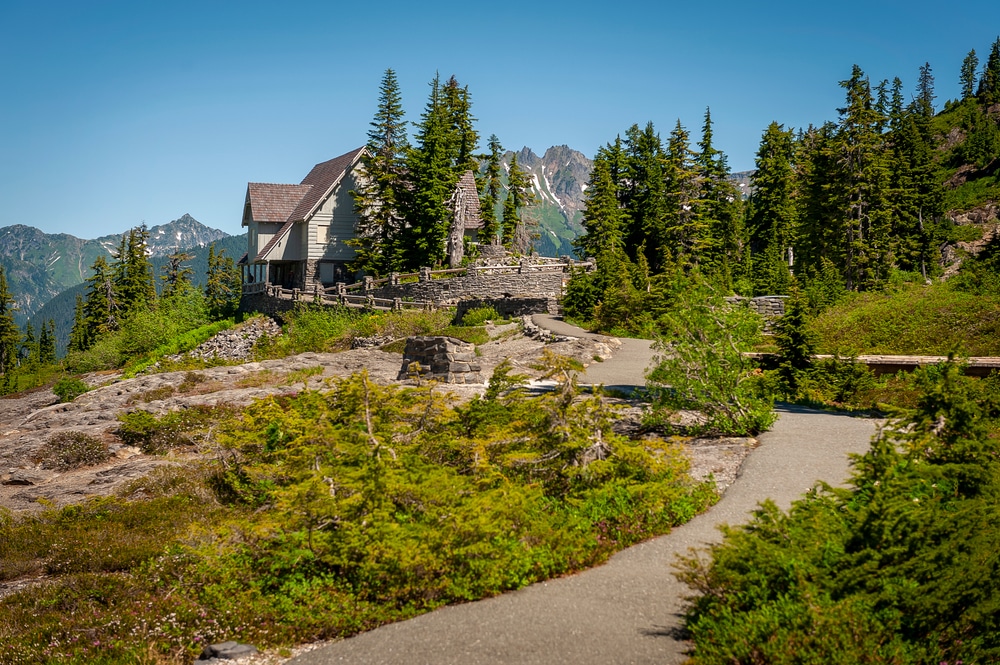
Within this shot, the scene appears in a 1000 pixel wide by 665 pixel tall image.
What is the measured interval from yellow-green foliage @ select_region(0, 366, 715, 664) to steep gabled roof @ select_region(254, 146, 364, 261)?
40.0m

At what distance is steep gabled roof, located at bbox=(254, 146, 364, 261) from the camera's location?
166 feet

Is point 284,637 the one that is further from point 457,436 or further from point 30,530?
point 30,530

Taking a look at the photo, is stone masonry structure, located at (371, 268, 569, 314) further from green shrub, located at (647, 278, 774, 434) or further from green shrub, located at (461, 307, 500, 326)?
green shrub, located at (647, 278, 774, 434)

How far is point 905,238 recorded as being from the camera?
54.2 m

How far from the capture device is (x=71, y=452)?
58.7ft

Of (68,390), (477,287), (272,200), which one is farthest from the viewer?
(272,200)

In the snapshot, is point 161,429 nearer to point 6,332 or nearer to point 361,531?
point 361,531

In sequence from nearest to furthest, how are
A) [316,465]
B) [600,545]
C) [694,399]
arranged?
1. [600,545]
2. [316,465]
3. [694,399]

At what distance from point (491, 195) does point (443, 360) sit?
103 feet

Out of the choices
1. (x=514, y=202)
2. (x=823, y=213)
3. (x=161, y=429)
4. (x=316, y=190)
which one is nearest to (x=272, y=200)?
(x=316, y=190)

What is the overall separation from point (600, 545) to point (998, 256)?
1134 inches

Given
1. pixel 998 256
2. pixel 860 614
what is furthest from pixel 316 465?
pixel 998 256

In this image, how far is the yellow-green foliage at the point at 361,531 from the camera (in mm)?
7969

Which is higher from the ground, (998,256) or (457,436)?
(998,256)
